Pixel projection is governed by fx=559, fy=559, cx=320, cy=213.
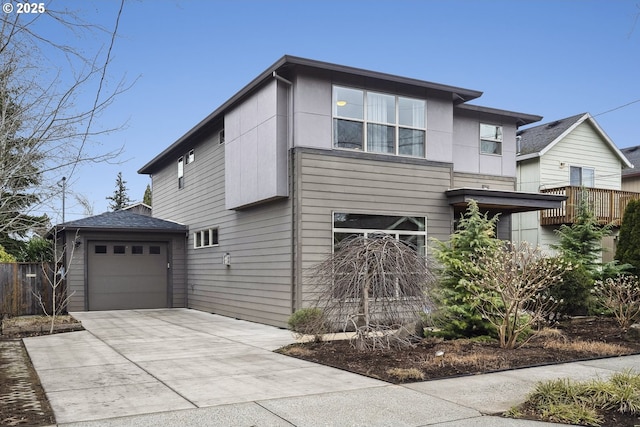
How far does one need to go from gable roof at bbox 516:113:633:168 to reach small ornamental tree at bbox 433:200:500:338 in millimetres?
10124

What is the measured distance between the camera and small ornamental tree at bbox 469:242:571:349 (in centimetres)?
850

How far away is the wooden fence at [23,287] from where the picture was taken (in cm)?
1465

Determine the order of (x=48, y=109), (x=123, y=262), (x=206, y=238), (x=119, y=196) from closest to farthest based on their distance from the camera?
(x=48, y=109) → (x=206, y=238) → (x=123, y=262) → (x=119, y=196)

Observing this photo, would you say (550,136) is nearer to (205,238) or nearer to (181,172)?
(205,238)

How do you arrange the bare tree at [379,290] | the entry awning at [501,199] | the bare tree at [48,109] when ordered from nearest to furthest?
the bare tree at [48,109]
the bare tree at [379,290]
the entry awning at [501,199]

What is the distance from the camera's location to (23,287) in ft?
48.7

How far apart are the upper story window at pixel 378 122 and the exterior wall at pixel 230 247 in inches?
84.3

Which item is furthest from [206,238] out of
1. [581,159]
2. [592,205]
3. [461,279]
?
[581,159]

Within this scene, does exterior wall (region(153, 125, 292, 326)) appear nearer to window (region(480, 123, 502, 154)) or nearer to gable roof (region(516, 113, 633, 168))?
window (region(480, 123, 502, 154))

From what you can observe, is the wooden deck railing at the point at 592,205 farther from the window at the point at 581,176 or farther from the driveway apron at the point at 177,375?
the driveway apron at the point at 177,375

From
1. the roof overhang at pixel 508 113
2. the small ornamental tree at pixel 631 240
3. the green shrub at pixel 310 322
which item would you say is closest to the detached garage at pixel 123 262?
the green shrub at pixel 310 322

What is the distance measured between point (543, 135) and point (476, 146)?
20.3 feet

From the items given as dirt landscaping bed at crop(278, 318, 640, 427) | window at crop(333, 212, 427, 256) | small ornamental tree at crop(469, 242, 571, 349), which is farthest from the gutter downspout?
small ornamental tree at crop(469, 242, 571, 349)

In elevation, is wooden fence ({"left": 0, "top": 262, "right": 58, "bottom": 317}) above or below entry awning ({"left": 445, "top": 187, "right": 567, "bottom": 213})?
below
